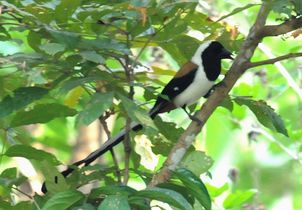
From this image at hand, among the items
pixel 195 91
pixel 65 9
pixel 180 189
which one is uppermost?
pixel 195 91

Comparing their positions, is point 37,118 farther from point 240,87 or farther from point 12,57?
point 240,87

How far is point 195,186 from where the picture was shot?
2.17 m

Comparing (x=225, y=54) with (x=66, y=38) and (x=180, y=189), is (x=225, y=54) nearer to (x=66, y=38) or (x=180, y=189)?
(x=180, y=189)

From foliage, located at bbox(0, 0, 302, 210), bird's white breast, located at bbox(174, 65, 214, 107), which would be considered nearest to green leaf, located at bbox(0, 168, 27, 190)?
foliage, located at bbox(0, 0, 302, 210)

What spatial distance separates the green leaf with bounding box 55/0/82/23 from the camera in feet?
7.14

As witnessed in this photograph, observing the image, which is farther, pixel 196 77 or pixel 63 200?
pixel 196 77

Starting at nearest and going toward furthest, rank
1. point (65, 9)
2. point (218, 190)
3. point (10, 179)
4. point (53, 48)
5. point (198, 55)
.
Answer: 1. point (53, 48)
2. point (65, 9)
3. point (10, 179)
4. point (198, 55)
5. point (218, 190)

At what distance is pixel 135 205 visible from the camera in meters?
2.08

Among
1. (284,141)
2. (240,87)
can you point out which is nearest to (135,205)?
(240,87)

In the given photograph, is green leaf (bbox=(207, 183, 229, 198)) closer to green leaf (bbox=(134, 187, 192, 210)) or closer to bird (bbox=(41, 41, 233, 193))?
bird (bbox=(41, 41, 233, 193))

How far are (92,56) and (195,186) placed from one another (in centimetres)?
42

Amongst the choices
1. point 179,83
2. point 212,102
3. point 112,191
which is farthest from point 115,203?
point 179,83

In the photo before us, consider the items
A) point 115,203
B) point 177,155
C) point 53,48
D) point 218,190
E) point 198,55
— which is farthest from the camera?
point 218,190

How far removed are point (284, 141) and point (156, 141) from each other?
6.96 ft
